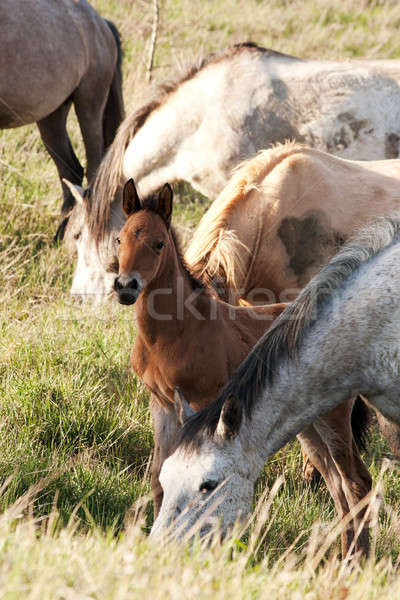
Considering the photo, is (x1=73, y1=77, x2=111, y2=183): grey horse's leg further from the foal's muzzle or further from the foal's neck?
the foal's muzzle

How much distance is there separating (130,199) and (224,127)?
2.67m

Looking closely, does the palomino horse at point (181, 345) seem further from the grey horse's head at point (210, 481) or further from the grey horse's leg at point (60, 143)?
the grey horse's leg at point (60, 143)

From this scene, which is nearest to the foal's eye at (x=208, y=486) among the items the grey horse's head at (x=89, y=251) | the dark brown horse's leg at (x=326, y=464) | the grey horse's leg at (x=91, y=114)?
the dark brown horse's leg at (x=326, y=464)

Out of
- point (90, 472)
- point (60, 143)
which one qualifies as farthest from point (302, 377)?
point (60, 143)

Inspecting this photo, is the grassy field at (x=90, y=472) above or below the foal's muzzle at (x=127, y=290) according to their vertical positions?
below

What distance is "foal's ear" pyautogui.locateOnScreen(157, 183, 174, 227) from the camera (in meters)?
3.47

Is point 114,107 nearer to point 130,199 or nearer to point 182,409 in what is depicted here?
point 130,199

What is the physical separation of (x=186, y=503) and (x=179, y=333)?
0.98 meters

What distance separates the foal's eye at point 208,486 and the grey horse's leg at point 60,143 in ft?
17.2

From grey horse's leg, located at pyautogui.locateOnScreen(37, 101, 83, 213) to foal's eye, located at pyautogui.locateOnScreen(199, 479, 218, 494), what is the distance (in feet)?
17.2

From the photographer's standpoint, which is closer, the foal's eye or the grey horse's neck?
the foal's eye

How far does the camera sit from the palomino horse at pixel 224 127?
5949mm

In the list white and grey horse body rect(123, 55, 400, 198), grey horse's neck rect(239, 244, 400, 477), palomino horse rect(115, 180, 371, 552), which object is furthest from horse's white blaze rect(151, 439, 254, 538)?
white and grey horse body rect(123, 55, 400, 198)

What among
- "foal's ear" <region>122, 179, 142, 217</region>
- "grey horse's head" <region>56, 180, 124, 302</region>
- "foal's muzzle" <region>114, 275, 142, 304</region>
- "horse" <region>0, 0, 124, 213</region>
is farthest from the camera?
"horse" <region>0, 0, 124, 213</region>
